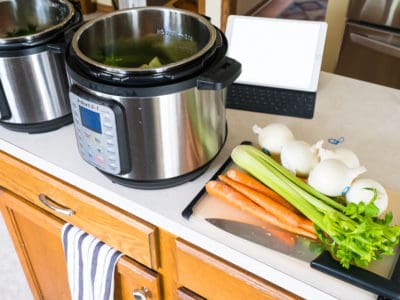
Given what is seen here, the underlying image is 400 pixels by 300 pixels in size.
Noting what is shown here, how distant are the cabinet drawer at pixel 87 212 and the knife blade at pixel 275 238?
17 centimetres

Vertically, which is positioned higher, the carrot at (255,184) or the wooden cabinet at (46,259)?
the carrot at (255,184)

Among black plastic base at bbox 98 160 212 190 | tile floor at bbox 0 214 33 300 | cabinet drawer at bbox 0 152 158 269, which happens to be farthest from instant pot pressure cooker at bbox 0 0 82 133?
tile floor at bbox 0 214 33 300

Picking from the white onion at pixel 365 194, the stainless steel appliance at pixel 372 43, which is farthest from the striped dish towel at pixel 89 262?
the stainless steel appliance at pixel 372 43

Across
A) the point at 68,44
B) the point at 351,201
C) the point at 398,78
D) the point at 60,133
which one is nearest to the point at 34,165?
the point at 60,133

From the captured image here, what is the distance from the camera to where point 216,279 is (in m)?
0.80

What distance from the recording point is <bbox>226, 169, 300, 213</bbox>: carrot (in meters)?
0.77

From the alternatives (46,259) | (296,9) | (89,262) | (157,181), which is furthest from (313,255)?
(296,9)

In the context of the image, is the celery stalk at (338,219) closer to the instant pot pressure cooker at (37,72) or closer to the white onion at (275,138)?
the white onion at (275,138)

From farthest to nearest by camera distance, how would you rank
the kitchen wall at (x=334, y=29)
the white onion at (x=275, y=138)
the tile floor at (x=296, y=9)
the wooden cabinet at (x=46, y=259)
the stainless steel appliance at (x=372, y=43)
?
the tile floor at (x=296, y=9)
the kitchen wall at (x=334, y=29)
the stainless steel appliance at (x=372, y=43)
the wooden cabinet at (x=46, y=259)
the white onion at (x=275, y=138)

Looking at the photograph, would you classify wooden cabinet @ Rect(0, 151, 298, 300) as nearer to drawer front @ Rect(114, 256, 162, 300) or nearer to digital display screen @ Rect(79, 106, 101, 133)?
drawer front @ Rect(114, 256, 162, 300)

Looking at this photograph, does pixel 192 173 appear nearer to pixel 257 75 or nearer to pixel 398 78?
pixel 257 75

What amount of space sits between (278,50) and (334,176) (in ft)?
1.44

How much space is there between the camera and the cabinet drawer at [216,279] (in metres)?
0.75

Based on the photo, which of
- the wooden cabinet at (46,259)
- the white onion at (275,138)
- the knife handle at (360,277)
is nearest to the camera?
the knife handle at (360,277)
